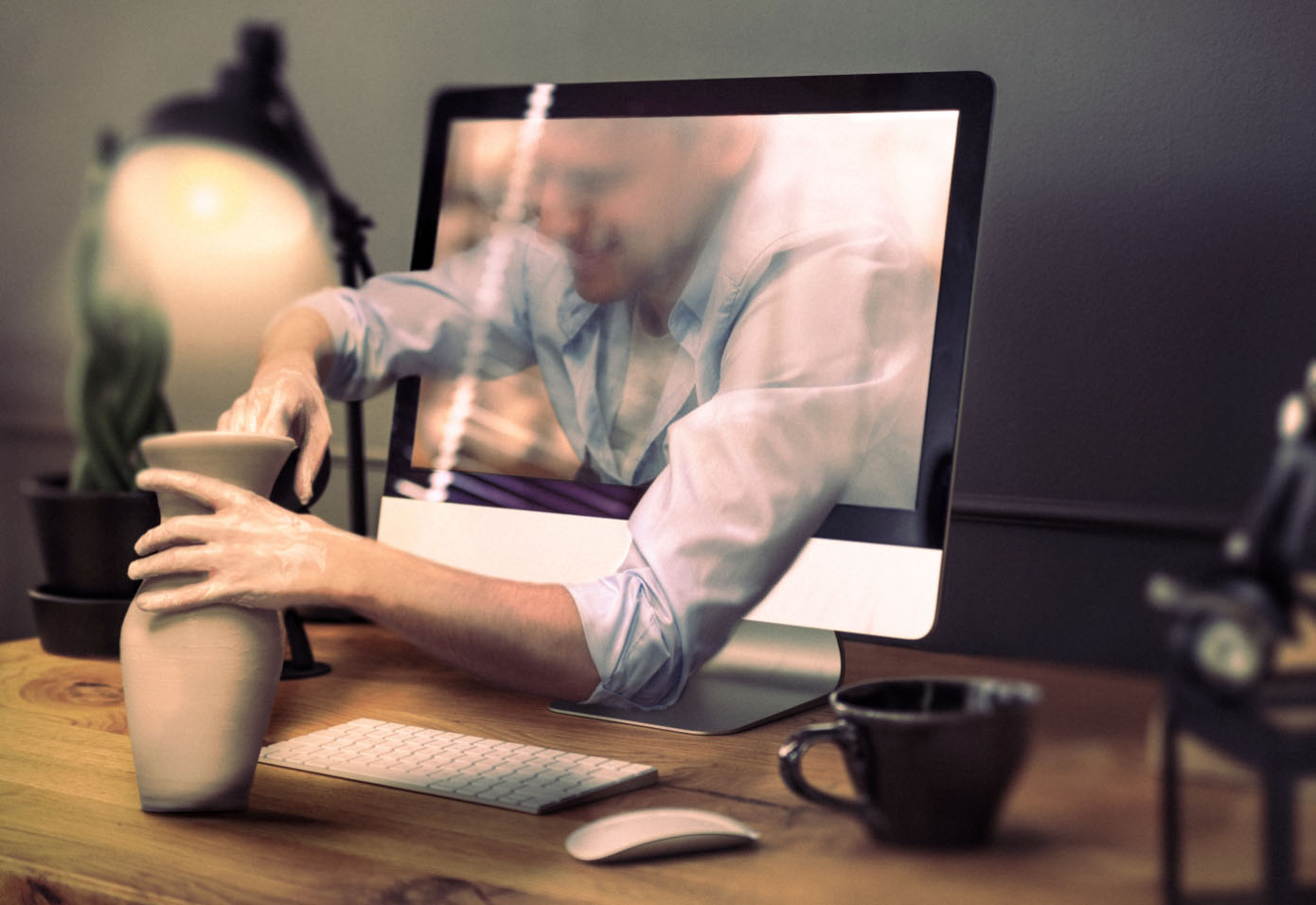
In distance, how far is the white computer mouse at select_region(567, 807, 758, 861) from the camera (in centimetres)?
49

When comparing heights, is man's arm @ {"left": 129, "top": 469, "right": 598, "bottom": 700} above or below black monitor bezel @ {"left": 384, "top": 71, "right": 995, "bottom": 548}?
below

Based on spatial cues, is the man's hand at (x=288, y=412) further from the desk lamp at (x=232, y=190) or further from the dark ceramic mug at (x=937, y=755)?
the dark ceramic mug at (x=937, y=755)

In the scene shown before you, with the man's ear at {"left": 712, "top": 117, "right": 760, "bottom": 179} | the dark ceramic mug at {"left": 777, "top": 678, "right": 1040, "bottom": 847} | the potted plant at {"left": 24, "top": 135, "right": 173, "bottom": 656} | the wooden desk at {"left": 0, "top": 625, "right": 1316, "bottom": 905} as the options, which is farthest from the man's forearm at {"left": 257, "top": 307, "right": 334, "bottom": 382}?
the dark ceramic mug at {"left": 777, "top": 678, "right": 1040, "bottom": 847}

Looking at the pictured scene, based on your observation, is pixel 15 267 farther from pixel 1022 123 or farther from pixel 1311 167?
pixel 1311 167

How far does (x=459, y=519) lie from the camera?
843 millimetres

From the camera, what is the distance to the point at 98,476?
41.5 inches

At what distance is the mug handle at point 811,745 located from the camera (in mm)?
→ 407

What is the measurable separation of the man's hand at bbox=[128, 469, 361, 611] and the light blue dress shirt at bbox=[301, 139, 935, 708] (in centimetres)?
18

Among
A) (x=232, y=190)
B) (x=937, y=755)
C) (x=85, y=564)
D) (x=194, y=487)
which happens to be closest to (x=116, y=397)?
(x=85, y=564)

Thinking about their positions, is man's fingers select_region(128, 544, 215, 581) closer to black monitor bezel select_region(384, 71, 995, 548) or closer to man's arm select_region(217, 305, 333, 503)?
man's arm select_region(217, 305, 333, 503)

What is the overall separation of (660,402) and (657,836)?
353mm

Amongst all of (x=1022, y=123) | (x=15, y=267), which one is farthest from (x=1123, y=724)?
(x=15, y=267)

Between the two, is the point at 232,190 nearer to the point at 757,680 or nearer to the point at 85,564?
the point at 85,564

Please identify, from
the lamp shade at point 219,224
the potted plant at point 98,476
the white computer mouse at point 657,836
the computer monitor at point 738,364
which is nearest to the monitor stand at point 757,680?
the computer monitor at point 738,364
